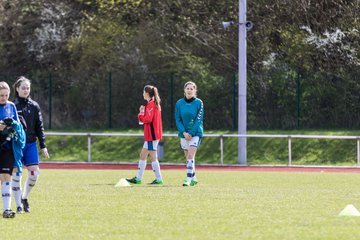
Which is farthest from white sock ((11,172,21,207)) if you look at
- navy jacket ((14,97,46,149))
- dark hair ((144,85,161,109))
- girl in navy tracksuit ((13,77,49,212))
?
Answer: dark hair ((144,85,161,109))

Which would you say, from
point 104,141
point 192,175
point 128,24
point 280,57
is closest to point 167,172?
point 192,175

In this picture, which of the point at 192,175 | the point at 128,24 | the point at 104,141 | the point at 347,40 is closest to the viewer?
the point at 192,175

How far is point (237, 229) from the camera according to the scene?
40.5 ft

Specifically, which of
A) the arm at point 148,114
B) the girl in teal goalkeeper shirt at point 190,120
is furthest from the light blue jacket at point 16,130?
the arm at point 148,114

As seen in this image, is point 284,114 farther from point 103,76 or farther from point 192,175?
point 192,175

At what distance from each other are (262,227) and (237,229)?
1.13ft

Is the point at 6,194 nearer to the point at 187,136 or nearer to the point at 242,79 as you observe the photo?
the point at 187,136

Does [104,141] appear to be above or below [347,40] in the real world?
below

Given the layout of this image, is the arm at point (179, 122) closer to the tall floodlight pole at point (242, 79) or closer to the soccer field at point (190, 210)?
the soccer field at point (190, 210)

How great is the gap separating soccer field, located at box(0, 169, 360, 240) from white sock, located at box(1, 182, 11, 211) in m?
0.24

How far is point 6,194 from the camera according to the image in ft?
46.0

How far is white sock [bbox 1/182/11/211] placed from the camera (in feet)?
45.7

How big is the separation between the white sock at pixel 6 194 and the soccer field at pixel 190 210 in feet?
0.79

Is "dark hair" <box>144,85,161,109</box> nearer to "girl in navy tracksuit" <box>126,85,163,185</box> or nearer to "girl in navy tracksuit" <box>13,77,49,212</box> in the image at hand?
"girl in navy tracksuit" <box>126,85,163,185</box>
